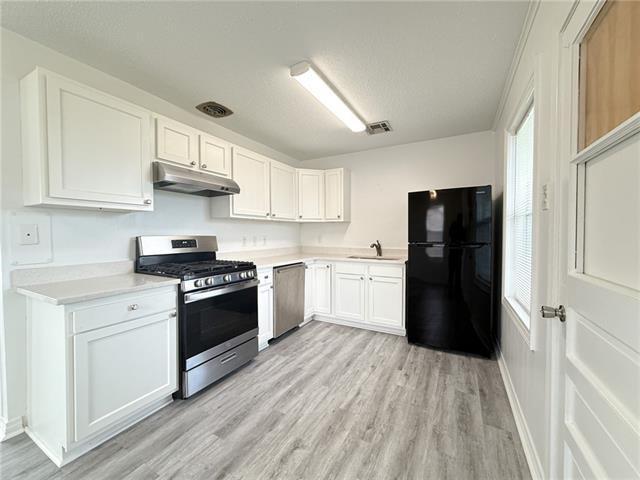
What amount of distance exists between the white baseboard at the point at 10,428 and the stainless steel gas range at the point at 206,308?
0.90 metres

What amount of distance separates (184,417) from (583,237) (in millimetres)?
2409

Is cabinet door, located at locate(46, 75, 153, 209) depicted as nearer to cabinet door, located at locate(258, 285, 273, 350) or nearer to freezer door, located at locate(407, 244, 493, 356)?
cabinet door, located at locate(258, 285, 273, 350)

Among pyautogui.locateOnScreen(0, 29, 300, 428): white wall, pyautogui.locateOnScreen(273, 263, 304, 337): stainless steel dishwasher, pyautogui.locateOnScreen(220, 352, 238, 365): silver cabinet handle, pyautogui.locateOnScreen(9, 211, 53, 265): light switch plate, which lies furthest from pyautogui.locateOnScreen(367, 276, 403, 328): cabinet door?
pyautogui.locateOnScreen(9, 211, 53, 265): light switch plate

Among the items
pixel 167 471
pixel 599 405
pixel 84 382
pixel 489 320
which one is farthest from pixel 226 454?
pixel 489 320

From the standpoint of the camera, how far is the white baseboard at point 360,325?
3215 mm

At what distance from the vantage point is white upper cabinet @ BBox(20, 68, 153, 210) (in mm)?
1574

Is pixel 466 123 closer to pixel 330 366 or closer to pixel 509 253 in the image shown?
pixel 509 253

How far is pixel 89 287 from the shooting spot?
1625mm

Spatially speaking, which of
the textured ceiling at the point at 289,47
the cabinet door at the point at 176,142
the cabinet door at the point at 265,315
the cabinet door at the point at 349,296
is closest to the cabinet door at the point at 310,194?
the cabinet door at the point at 349,296

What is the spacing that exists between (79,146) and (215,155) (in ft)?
3.47

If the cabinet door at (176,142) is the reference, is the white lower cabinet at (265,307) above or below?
below

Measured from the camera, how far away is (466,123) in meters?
2.97

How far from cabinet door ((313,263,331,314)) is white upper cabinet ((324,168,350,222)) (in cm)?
76

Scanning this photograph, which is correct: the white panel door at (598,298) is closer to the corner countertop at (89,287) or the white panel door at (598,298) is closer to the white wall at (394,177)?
the corner countertop at (89,287)
